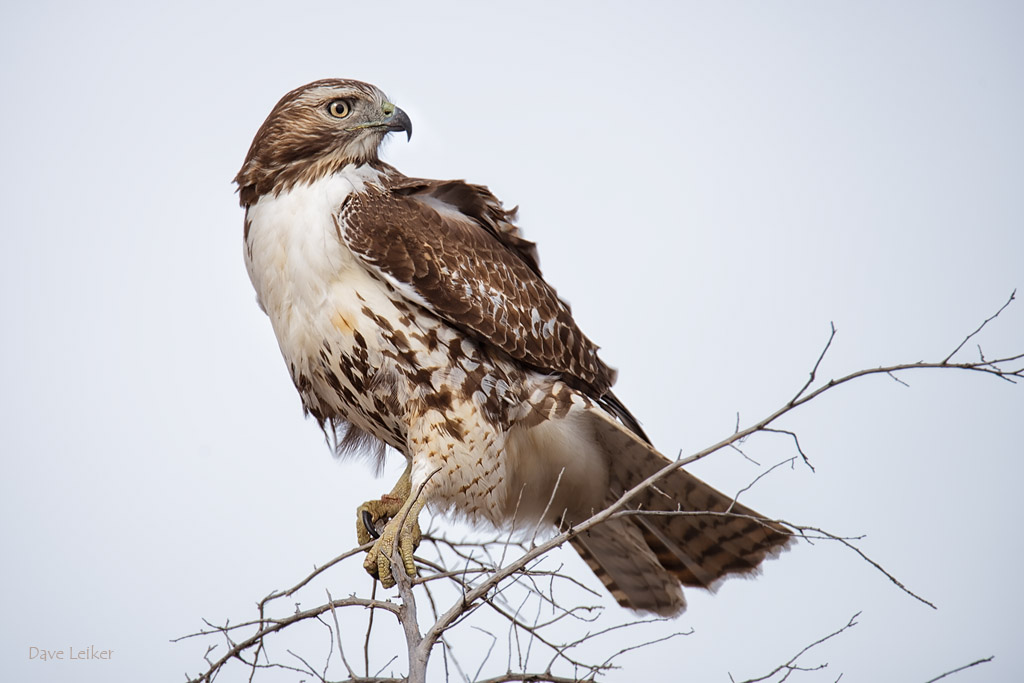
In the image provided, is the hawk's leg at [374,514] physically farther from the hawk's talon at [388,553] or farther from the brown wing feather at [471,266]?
the brown wing feather at [471,266]

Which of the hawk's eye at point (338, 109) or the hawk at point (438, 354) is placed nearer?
the hawk at point (438, 354)

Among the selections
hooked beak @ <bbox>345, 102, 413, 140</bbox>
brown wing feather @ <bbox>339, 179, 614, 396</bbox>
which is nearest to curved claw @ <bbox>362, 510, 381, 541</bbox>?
brown wing feather @ <bbox>339, 179, 614, 396</bbox>

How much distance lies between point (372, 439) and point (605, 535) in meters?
1.17

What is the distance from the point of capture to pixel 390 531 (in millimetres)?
4191

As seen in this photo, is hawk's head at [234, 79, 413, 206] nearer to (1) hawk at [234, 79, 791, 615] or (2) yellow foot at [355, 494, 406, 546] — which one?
(1) hawk at [234, 79, 791, 615]

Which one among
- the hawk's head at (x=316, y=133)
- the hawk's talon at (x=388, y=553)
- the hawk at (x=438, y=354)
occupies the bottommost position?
the hawk's talon at (x=388, y=553)

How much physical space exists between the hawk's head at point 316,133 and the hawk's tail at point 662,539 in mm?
1511

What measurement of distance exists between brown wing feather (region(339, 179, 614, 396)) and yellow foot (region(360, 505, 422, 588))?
0.82m

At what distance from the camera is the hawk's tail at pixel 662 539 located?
187 inches

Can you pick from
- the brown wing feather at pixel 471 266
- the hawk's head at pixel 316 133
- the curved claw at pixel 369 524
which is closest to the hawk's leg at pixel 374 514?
the curved claw at pixel 369 524

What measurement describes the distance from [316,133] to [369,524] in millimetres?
1614

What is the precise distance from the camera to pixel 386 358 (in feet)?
14.4

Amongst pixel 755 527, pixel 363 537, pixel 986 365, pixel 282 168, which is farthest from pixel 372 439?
pixel 986 365

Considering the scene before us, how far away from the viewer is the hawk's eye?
4.64 metres
